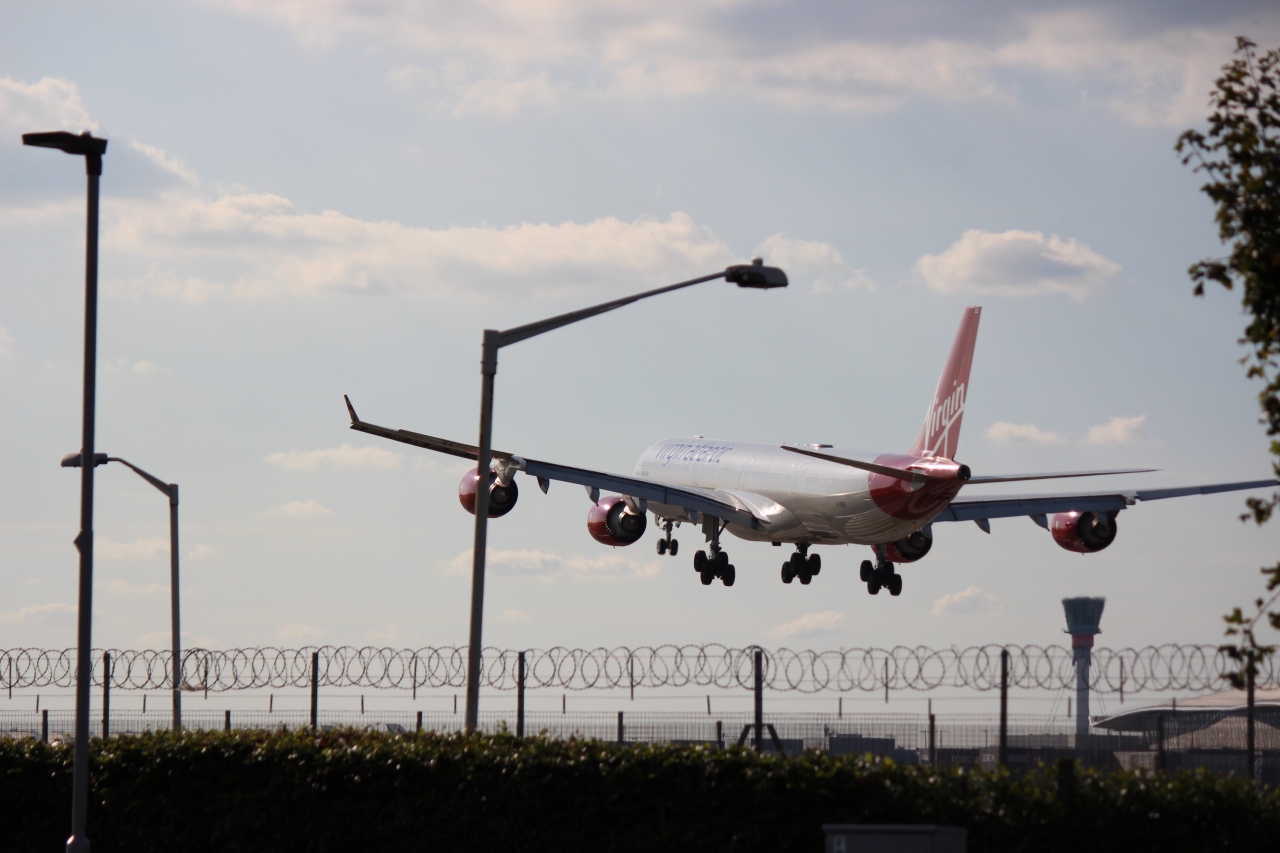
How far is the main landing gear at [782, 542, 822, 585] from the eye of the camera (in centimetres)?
6062

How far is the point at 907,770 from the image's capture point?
675 inches

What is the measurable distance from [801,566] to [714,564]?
3367 millimetres

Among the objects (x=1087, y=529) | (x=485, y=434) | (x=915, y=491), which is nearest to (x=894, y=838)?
(x=485, y=434)

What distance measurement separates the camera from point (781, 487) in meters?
55.3

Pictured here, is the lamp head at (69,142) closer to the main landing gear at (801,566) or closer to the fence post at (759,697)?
the fence post at (759,697)

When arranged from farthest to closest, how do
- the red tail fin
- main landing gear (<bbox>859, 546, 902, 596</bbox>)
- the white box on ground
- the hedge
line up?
main landing gear (<bbox>859, 546, 902, 596</bbox>)
the red tail fin
the hedge
the white box on ground

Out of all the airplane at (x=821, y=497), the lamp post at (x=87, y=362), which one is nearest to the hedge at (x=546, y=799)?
the lamp post at (x=87, y=362)

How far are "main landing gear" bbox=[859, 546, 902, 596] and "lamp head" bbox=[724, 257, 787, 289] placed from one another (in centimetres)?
3716

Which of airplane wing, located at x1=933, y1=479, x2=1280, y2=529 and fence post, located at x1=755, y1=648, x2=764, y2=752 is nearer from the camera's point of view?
fence post, located at x1=755, y1=648, x2=764, y2=752

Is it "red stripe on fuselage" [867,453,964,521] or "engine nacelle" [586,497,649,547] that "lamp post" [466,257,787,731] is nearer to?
"red stripe on fuselage" [867,453,964,521]

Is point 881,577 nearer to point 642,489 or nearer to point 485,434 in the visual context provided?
point 642,489

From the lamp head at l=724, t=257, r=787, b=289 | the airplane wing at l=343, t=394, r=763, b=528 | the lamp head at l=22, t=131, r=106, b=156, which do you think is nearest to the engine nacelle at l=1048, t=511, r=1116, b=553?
the airplane wing at l=343, t=394, r=763, b=528

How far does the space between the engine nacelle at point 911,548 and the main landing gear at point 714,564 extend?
6135 mm

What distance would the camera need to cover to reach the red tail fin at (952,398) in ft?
176
